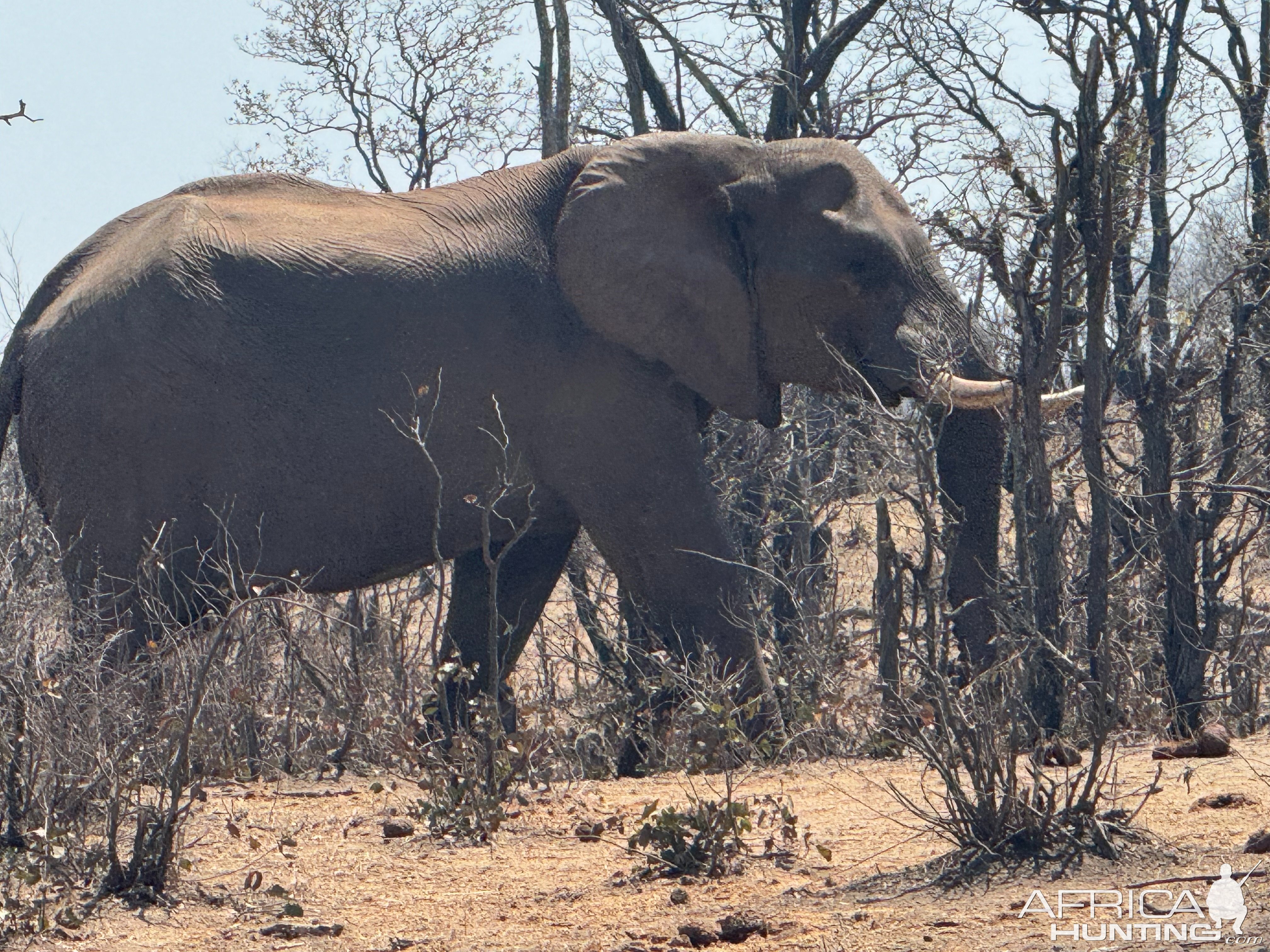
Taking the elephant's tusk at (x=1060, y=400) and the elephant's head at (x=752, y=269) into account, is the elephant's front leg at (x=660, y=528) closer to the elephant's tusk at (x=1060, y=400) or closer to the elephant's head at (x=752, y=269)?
the elephant's head at (x=752, y=269)

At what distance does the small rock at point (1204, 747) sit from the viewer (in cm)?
603

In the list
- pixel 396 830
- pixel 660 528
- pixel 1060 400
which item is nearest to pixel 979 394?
pixel 1060 400

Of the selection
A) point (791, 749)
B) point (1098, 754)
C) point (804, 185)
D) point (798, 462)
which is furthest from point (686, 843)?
point (798, 462)

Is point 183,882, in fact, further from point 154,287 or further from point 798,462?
point 798,462

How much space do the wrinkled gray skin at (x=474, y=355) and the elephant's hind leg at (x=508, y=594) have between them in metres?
0.18

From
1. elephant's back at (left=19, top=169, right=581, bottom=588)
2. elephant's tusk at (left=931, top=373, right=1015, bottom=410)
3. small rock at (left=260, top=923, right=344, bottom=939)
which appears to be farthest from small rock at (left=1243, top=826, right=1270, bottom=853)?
elephant's back at (left=19, top=169, right=581, bottom=588)

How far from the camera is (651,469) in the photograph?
24.8 ft

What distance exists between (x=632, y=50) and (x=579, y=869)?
6729mm

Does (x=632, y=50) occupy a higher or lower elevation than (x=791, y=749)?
higher

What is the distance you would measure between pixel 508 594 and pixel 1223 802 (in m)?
3.97

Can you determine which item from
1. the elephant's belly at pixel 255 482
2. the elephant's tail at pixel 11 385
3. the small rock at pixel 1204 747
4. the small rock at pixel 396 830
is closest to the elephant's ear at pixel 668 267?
the elephant's belly at pixel 255 482

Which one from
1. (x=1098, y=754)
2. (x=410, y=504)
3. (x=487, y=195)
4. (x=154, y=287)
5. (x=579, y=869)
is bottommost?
(x=579, y=869)

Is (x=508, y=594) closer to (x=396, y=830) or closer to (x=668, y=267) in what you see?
(x=668, y=267)

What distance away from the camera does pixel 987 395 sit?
7.25 metres
